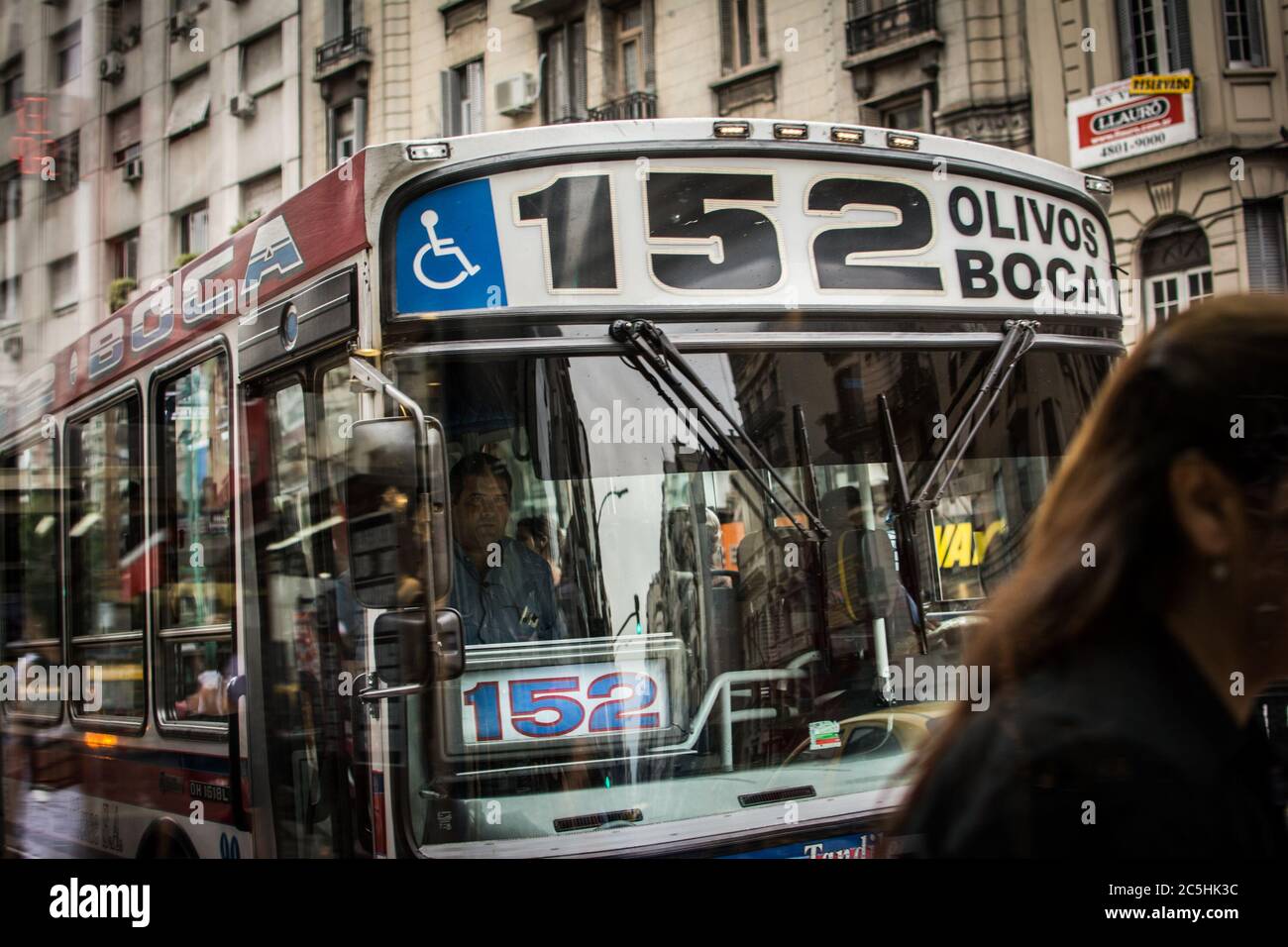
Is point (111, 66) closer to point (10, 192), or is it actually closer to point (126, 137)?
point (126, 137)

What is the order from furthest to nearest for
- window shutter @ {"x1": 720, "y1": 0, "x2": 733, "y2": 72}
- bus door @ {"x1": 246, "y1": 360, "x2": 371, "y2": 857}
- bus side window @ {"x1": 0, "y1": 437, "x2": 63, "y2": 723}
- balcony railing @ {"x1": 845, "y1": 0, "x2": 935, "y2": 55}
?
1. bus side window @ {"x1": 0, "y1": 437, "x2": 63, "y2": 723}
2. balcony railing @ {"x1": 845, "y1": 0, "x2": 935, "y2": 55}
3. window shutter @ {"x1": 720, "y1": 0, "x2": 733, "y2": 72}
4. bus door @ {"x1": 246, "y1": 360, "x2": 371, "y2": 857}

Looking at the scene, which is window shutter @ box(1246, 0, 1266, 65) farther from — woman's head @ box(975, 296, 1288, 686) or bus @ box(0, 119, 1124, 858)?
woman's head @ box(975, 296, 1288, 686)

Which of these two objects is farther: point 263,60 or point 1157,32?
point 263,60

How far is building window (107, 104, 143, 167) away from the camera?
3.32 meters

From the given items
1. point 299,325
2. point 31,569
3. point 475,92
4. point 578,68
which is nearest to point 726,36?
point 578,68

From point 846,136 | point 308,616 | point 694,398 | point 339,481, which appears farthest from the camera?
point 308,616

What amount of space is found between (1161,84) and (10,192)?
2814mm

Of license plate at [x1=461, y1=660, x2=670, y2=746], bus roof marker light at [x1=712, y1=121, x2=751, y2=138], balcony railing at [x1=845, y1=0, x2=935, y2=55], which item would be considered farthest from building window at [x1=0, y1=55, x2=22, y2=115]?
balcony railing at [x1=845, y1=0, x2=935, y2=55]

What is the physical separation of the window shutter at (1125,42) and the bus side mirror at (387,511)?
5.63 feet

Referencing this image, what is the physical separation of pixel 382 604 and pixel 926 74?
9.04 ft

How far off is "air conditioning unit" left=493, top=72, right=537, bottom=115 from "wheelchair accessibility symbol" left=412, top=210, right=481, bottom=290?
803mm

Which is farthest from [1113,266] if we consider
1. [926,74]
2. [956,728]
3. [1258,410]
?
[956,728]

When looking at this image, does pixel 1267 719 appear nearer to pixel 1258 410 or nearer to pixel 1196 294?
pixel 1196 294

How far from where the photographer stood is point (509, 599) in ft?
9.58
